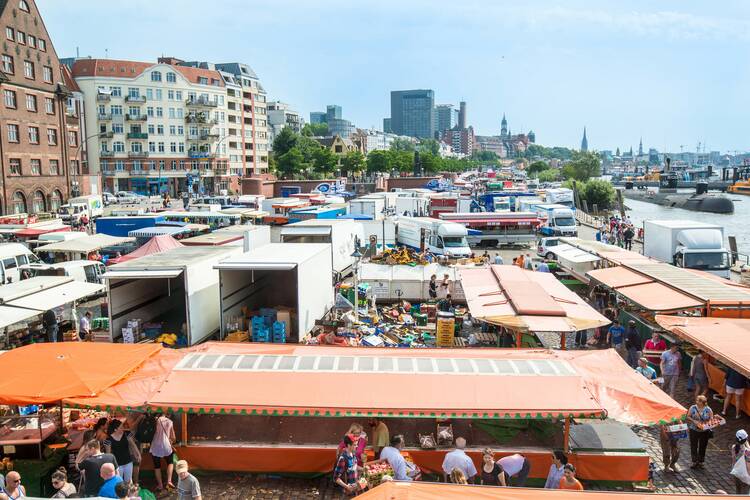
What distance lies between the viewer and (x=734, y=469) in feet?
30.0

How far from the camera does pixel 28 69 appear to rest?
52094mm

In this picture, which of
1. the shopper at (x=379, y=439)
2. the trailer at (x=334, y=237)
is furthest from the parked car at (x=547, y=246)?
the shopper at (x=379, y=439)

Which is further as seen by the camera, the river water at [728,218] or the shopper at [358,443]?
the river water at [728,218]

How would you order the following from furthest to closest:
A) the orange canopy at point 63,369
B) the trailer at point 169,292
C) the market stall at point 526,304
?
the trailer at point 169,292
the market stall at point 526,304
the orange canopy at point 63,369

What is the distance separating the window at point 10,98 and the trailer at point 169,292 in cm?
4049

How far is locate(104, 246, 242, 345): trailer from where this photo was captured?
1517 cm

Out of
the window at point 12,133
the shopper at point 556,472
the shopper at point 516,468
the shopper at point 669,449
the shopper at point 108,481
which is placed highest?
the window at point 12,133

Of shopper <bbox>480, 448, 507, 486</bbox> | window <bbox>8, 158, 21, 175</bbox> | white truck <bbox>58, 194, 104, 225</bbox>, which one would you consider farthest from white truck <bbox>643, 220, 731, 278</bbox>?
window <bbox>8, 158, 21, 175</bbox>

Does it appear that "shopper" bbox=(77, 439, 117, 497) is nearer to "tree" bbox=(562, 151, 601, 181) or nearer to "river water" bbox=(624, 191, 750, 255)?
"river water" bbox=(624, 191, 750, 255)

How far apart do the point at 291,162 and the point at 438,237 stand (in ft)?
219

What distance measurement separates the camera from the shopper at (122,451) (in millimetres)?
9078

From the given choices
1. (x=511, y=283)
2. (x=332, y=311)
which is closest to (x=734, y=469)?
(x=511, y=283)

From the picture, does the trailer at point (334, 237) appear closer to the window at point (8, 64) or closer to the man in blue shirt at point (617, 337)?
the man in blue shirt at point (617, 337)

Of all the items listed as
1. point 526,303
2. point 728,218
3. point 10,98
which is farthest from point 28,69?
point 728,218
